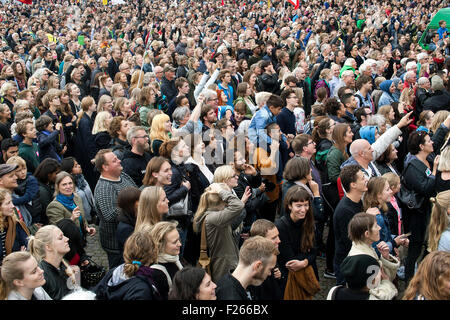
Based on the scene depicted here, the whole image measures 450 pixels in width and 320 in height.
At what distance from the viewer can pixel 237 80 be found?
34.7 feet

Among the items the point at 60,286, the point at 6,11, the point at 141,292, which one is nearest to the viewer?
the point at 141,292

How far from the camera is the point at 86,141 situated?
7.63 metres

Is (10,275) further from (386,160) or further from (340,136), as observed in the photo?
(386,160)

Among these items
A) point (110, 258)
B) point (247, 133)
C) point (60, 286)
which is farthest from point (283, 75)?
point (60, 286)

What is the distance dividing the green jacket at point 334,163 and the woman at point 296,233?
1327mm

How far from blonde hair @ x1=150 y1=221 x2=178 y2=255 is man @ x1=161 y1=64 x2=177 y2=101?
6.29 metres

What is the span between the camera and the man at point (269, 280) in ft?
13.1

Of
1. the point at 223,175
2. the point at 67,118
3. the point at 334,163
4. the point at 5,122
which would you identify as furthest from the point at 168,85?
the point at 223,175

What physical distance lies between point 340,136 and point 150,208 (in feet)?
9.05

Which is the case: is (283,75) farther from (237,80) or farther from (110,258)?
(110,258)

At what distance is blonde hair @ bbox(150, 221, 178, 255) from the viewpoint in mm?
3920

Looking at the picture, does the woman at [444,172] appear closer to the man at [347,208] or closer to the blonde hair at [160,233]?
the man at [347,208]

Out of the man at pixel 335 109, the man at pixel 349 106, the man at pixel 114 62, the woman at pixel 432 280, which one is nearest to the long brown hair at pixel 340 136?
the man at pixel 335 109

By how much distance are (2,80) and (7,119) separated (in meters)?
2.17
